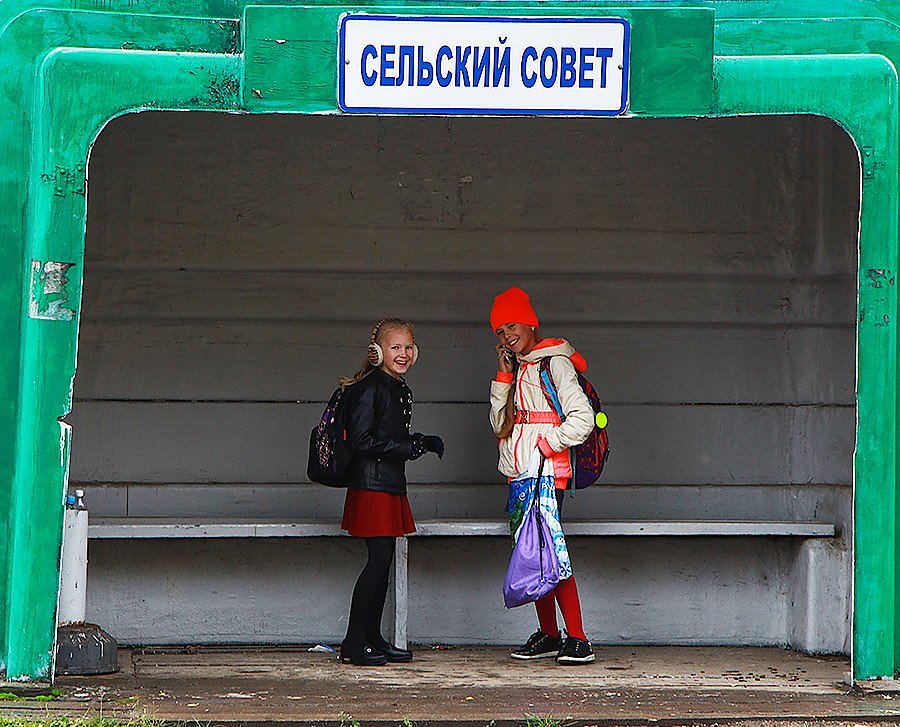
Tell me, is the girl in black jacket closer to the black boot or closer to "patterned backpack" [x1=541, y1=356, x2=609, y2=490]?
the black boot

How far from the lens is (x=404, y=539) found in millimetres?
6988

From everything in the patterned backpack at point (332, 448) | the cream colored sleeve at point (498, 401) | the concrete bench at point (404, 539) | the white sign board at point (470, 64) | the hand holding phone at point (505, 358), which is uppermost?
the white sign board at point (470, 64)

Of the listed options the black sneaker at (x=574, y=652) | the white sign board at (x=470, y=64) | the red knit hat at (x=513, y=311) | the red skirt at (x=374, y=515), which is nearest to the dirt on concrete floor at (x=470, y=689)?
the black sneaker at (x=574, y=652)

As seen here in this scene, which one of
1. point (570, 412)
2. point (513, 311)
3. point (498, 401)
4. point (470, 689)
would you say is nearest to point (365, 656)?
point (470, 689)

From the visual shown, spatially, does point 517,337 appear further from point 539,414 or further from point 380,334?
point 380,334

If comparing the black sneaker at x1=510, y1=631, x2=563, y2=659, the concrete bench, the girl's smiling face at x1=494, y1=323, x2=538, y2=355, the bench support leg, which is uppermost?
the girl's smiling face at x1=494, y1=323, x2=538, y2=355

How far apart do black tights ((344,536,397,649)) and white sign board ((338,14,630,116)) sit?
2120 millimetres

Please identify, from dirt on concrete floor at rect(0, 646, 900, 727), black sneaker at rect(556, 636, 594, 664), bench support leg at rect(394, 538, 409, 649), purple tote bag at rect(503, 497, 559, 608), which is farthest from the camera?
bench support leg at rect(394, 538, 409, 649)

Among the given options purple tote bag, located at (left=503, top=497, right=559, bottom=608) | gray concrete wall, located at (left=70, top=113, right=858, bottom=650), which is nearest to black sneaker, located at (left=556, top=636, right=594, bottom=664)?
purple tote bag, located at (left=503, top=497, right=559, bottom=608)

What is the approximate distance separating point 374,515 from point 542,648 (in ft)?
3.62

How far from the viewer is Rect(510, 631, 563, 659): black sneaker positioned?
7027 mm

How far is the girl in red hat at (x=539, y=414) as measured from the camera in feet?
22.0

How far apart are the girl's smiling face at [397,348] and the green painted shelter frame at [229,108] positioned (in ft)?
4.57

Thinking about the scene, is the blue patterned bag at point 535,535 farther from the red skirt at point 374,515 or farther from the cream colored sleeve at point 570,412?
the red skirt at point 374,515
